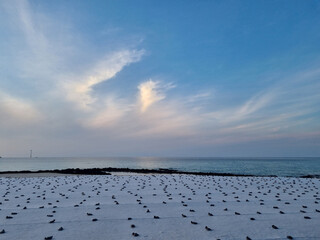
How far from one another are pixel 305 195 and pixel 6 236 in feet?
40.0

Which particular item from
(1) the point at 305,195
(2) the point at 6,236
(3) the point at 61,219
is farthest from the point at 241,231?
(1) the point at 305,195

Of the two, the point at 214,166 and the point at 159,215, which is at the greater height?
the point at 214,166

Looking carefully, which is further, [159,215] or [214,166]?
[214,166]

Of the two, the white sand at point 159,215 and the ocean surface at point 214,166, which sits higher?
the ocean surface at point 214,166

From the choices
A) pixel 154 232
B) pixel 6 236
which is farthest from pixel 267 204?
pixel 6 236

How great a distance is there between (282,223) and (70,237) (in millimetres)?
5868

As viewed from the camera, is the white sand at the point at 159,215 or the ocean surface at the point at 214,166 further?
the ocean surface at the point at 214,166

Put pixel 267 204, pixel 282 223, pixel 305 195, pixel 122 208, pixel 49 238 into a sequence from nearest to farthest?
pixel 49 238 → pixel 282 223 → pixel 122 208 → pixel 267 204 → pixel 305 195

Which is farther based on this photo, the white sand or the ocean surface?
the ocean surface

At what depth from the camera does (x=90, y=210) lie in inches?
326

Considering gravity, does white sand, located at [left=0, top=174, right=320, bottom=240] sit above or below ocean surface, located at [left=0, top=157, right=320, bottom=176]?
below

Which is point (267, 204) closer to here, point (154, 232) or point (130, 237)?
point (154, 232)

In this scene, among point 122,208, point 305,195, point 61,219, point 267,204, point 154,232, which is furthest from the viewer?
point 305,195

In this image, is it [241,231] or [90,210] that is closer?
[241,231]
